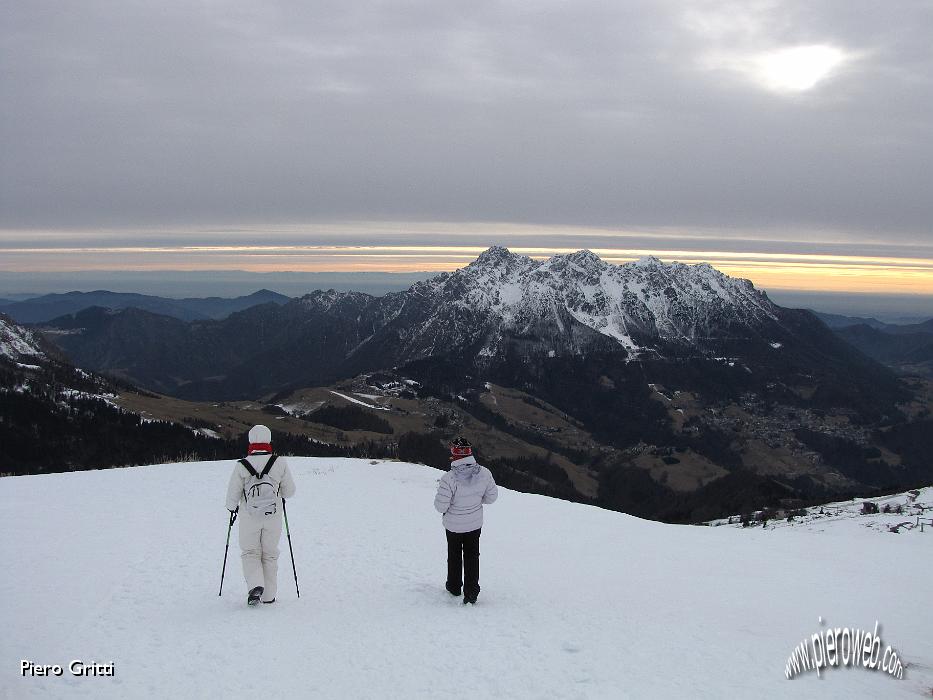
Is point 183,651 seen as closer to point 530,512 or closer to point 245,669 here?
point 245,669

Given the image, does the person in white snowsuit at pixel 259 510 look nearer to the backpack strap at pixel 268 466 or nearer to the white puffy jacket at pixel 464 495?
the backpack strap at pixel 268 466

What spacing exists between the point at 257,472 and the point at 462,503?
4180mm

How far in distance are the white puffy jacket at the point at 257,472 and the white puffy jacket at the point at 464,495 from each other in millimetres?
3110

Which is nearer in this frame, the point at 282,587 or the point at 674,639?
the point at 674,639

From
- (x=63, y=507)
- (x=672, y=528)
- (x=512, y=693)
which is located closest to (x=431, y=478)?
(x=672, y=528)

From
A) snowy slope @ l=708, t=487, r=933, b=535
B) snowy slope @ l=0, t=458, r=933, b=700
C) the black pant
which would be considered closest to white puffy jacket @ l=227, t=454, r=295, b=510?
snowy slope @ l=0, t=458, r=933, b=700

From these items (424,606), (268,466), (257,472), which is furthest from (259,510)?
(424,606)

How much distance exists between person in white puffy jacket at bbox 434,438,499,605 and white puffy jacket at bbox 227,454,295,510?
3.07 m

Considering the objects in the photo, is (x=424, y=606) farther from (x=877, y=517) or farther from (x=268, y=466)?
(x=877, y=517)

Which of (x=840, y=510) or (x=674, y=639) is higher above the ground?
(x=674, y=639)

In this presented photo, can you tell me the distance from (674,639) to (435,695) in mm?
4895

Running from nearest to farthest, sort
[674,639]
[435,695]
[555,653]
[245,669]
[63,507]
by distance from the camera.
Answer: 1. [435,695]
2. [245,669]
3. [555,653]
4. [674,639]
5. [63,507]

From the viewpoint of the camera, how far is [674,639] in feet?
36.7

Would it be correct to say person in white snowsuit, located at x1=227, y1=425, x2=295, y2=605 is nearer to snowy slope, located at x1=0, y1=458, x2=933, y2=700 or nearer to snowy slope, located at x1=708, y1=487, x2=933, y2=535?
snowy slope, located at x1=0, y1=458, x2=933, y2=700
